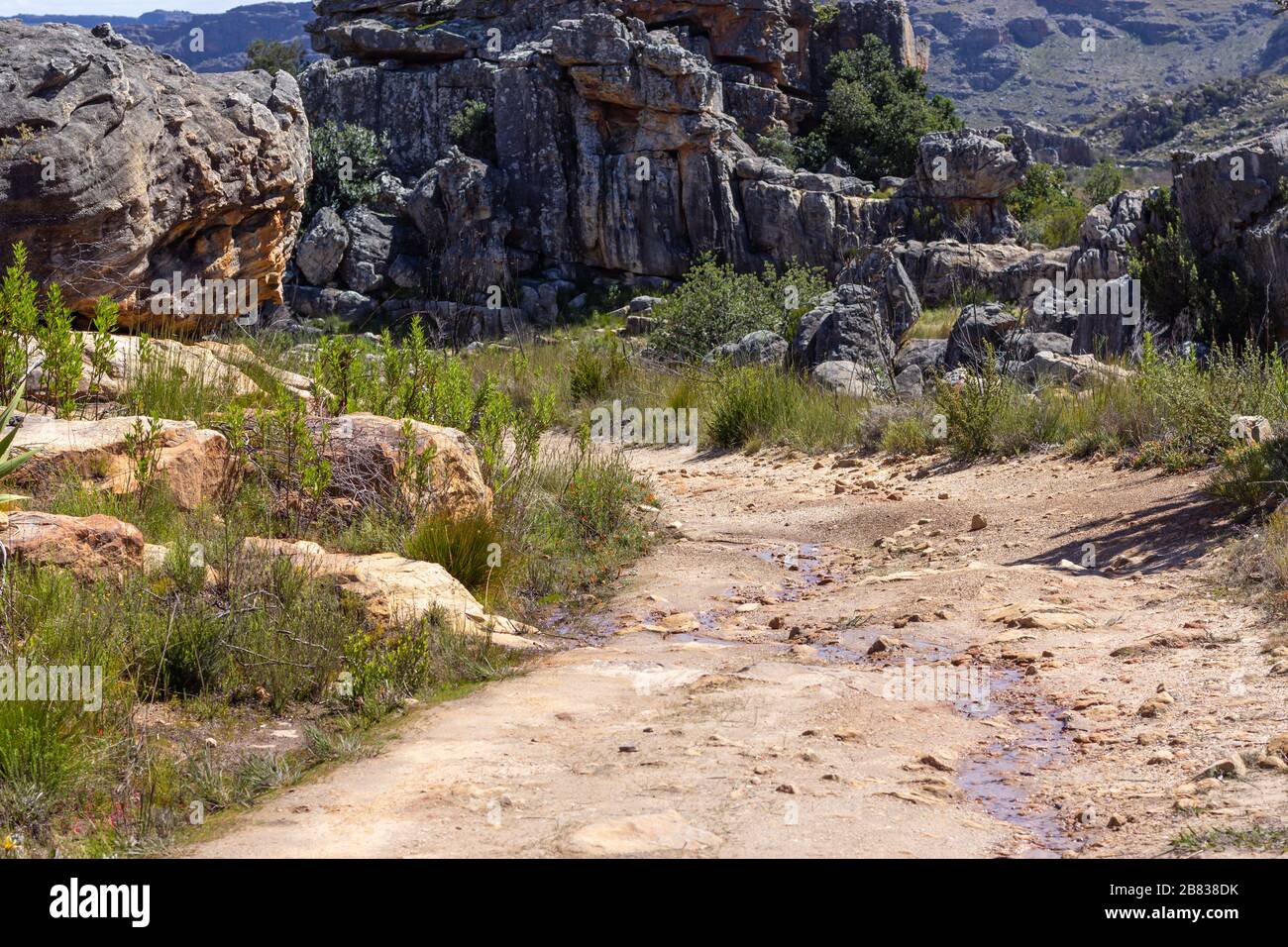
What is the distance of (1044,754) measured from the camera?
423 centimetres

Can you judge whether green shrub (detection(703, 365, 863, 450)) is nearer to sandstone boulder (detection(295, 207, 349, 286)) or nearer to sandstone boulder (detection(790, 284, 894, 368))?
sandstone boulder (detection(790, 284, 894, 368))

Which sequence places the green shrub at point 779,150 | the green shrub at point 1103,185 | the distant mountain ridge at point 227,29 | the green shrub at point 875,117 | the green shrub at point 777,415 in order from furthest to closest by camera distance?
the distant mountain ridge at point 227,29
the green shrub at point 1103,185
the green shrub at point 875,117
the green shrub at point 779,150
the green shrub at point 777,415

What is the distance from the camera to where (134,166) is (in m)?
8.04

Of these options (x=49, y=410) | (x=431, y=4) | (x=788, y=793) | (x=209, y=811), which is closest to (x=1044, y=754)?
(x=788, y=793)

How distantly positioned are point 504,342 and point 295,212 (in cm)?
1001

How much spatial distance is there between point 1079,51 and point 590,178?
72668 millimetres

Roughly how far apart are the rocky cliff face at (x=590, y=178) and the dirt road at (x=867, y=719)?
60.2ft

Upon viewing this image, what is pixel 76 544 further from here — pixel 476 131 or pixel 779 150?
pixel 779 150

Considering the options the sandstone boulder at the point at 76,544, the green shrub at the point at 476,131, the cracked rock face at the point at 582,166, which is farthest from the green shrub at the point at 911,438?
the green shrub at the point at 476,131

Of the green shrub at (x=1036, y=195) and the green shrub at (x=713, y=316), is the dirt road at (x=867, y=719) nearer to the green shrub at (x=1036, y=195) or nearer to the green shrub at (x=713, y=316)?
the green shrub at (x=713, y=316)

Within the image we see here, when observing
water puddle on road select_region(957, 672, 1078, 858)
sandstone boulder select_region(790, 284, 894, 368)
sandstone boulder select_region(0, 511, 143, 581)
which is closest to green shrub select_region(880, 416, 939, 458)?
sandstone boulder select_region(790, 284, 894, 368)

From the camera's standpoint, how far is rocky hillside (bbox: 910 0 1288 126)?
75.5 meters

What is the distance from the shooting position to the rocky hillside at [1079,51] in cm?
7550
